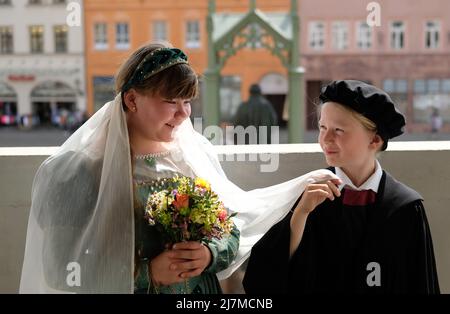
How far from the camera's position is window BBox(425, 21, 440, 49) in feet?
70.1

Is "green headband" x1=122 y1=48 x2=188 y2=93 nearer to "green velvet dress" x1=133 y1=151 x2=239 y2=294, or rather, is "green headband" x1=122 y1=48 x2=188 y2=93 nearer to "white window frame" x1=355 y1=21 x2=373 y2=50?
"green velvet dress" x1=133 y1=151 x2=239 y2=294

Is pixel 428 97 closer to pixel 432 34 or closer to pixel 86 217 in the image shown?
pixel 432 34

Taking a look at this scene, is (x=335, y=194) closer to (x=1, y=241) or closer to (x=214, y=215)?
(x=214, y=215)

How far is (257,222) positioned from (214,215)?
0.40 metres

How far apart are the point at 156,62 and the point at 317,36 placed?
69.4ft

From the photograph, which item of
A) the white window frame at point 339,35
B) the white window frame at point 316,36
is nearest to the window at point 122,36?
the white window frame at point 316,36

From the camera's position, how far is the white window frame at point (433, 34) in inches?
842

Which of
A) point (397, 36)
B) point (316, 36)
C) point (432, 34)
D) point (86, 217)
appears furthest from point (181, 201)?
point (432, 34)

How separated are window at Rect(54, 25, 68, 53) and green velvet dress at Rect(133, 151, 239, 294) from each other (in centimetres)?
2240

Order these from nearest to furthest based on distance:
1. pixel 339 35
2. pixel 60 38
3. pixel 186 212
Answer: pixel 186 212
pixel 339 35
pixel 60 38

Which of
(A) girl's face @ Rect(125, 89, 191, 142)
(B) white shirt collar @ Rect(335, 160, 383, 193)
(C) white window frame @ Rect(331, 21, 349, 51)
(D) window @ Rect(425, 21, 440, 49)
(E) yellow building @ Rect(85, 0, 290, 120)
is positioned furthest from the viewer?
(E) yellow building @ Rect(85, 0, 290, 120)

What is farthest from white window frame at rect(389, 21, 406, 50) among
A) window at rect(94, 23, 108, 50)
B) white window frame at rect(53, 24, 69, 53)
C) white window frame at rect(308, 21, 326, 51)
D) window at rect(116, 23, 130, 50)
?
white window frame at rect(53, 24, 69, 53)

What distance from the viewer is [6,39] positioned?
76.5 feet

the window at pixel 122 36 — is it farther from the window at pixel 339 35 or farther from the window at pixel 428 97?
the window at pixel 428 97
